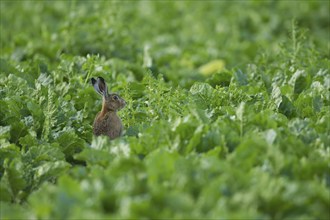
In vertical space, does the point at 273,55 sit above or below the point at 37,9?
below

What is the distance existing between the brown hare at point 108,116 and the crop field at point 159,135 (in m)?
0.14

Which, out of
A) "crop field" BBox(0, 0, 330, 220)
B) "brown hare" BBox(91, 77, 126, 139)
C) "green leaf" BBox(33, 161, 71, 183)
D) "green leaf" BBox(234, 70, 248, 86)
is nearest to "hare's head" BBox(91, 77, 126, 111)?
"brown hare" BBox(91, 77, 126, 139)

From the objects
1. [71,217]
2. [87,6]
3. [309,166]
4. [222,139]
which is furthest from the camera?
[87,6]

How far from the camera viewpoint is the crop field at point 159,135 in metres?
4.40

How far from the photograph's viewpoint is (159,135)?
5473mm

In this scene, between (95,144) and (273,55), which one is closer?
(95,144)

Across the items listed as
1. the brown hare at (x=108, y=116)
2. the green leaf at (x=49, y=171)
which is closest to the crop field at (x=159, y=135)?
the green leaf at (x=49, y=171)

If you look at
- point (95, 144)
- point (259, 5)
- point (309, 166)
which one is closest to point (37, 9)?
point (259, 5)

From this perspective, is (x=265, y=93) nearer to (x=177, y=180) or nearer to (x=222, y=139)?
(x=222, y=139)

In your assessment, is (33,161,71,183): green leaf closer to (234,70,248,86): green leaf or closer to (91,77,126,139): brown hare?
(91,77,126,139): brown hare

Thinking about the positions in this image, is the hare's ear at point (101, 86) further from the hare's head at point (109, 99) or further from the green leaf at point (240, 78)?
the green leaf at point (240, 78)

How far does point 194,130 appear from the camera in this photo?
555 cm

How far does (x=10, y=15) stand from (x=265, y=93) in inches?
293

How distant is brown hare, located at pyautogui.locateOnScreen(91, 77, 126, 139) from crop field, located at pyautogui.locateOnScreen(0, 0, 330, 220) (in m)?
0.14
